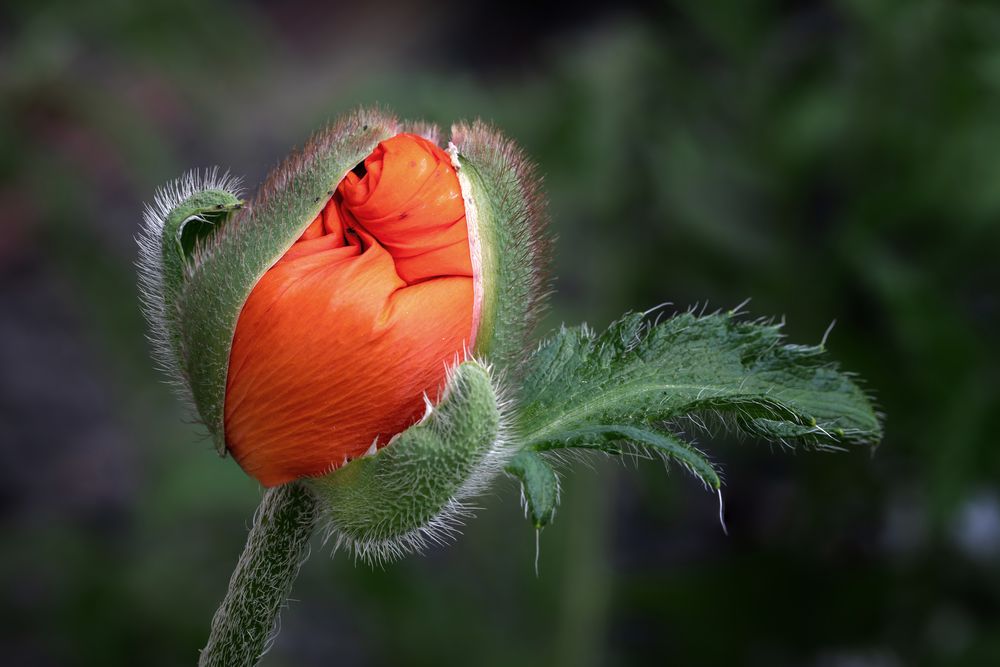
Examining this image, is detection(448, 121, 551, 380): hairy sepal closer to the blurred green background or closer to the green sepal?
the green sepal

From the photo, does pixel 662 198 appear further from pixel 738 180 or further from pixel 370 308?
pixel 370 308

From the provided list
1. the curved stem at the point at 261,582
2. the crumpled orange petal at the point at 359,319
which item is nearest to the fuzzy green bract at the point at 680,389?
the crumpled orange petal at the point at 359,319

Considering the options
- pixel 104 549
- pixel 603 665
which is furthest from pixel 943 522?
pixel 104 549

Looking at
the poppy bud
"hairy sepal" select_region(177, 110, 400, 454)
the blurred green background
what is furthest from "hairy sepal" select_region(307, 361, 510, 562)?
the blurred green background

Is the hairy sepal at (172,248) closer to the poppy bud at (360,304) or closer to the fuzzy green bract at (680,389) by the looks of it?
the poppy bud at (360,304)

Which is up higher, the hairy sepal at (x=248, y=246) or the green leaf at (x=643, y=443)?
the hairy sepal at (x=248, y=246)
